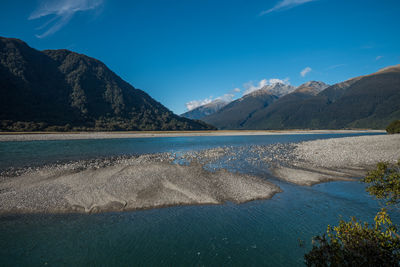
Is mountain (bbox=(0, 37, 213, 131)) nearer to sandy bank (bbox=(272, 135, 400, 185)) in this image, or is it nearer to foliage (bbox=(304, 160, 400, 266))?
sandy bank (bbox=(272, 135, 400, 185))

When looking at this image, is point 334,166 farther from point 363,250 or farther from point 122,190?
point 122,190

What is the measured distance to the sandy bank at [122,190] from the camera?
14922 mm

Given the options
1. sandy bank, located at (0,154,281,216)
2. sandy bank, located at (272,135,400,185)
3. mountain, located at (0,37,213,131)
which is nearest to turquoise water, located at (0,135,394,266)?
sandy bank, located at (0,154,281,216)

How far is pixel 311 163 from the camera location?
29047 mm

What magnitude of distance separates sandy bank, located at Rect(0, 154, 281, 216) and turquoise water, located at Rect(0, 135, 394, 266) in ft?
3.75

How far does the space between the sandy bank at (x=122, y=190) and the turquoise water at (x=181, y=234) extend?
45.0 inches

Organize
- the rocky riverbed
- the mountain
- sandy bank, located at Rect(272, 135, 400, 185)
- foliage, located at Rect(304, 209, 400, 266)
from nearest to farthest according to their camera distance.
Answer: foliage, located at Rect(304, 209, 400, 266) < the rocky riverbed < sandy bank, located at Rect(272, 135, 400, 185) < the mountain

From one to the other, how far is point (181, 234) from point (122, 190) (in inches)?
322

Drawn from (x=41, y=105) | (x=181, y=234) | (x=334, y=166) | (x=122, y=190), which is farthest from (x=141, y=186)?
(x=41, y=105)

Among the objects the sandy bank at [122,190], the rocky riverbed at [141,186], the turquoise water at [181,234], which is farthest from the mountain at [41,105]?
the turquoise water at [181,234]

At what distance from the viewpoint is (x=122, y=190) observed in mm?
17312

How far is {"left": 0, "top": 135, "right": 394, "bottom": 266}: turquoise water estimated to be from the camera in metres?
9.38

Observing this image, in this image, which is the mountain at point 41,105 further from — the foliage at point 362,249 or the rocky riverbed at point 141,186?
the foliage at point 362,249

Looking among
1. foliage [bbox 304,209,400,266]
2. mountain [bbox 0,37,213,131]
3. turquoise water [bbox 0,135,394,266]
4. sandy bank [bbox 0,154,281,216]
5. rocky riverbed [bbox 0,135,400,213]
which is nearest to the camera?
foliage [bbox 304,209,400,266]
